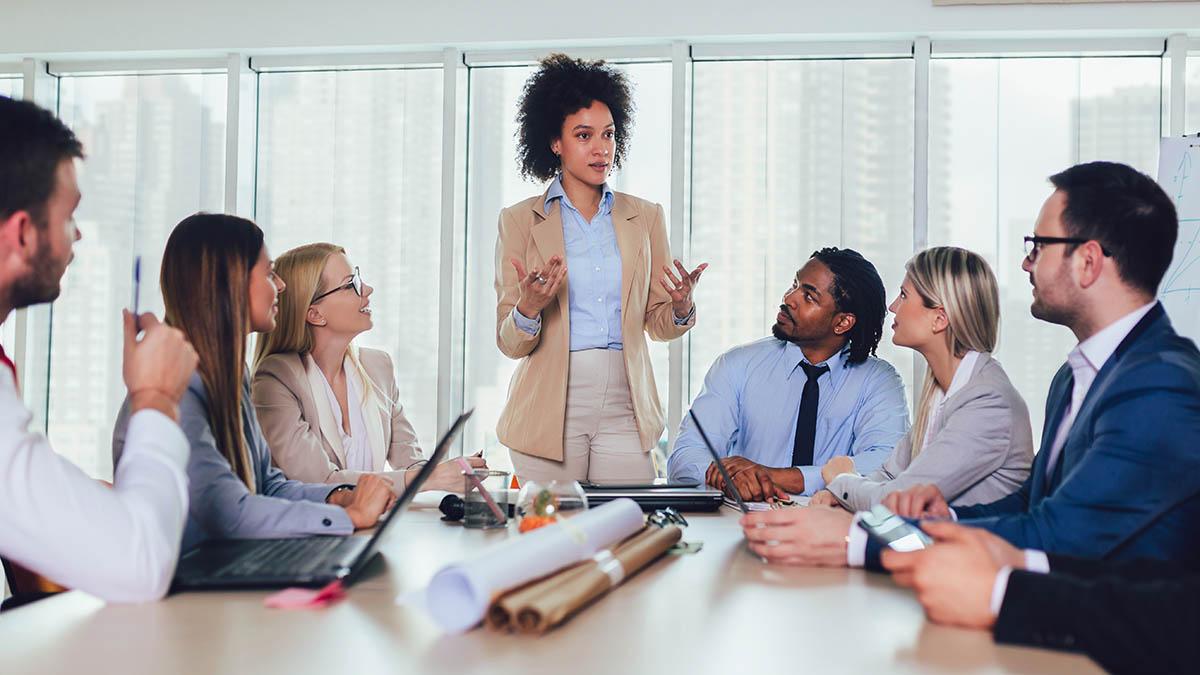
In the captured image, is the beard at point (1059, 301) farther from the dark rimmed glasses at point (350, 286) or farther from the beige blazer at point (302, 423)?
the dark rimmed glasses at point (350, 286)

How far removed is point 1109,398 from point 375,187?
4214 millimetres

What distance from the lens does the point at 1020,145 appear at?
4.90 metres

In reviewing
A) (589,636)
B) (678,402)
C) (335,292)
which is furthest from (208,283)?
(678,402)

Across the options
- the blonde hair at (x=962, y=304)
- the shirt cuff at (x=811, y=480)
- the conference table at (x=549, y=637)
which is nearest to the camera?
the conference table at (x=549, y=637)

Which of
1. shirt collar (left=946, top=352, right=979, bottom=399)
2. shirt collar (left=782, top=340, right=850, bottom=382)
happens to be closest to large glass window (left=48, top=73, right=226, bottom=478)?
shirt collar (left=782, top=340, right=850, bottom=382)

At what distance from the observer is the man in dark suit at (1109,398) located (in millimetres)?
1679

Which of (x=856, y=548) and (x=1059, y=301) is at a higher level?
(x=1059, y=301)

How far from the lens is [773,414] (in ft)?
11.3

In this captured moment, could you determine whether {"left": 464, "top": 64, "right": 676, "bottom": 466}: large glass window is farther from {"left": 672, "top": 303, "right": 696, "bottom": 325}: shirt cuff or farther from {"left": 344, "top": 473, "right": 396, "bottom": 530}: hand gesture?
{"left": 344, "top": 473, "right": 396, "bottom": 530}: hand gesture

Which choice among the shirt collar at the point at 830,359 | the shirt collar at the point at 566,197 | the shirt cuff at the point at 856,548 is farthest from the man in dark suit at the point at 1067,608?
the shirt collar at the point at 566,197

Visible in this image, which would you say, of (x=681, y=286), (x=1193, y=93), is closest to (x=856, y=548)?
(x=681, y=286)

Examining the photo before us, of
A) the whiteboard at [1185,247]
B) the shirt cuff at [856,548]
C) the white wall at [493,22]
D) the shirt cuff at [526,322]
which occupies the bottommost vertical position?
the shirt cuff at [856,548]

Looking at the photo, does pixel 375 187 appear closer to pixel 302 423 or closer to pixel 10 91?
pixel 10 91

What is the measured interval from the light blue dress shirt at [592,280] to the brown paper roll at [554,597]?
2.18 m
